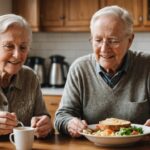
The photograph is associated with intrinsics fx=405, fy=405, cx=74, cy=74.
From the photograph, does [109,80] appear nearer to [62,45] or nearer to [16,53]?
→ [16,53]

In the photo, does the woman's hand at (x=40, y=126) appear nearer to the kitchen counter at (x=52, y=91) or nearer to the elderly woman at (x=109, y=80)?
the elderly woman at (x=109, y=80)

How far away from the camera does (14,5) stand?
4273 millimetres

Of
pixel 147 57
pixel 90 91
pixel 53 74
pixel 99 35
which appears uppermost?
pixel 99 35

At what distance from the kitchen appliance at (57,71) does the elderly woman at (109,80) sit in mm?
2039

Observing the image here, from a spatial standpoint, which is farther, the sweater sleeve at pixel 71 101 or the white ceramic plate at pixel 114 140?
the sweater sleeve at pixel 71 101

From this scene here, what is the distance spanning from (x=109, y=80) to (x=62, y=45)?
242 centimetres

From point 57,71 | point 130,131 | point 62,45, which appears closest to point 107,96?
point 130,131

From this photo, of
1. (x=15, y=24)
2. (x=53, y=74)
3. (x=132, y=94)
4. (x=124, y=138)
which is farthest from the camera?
(x=53, y=74)

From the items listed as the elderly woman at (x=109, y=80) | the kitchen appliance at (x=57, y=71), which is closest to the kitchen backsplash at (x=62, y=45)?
the kitchen appliance at (x=57, y=71)

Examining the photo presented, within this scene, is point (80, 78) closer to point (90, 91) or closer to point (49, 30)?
point (90, 91)

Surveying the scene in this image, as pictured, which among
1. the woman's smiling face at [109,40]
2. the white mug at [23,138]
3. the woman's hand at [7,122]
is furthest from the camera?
the woman's smiling face at [109,40]

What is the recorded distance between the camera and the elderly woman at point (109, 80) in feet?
6.46

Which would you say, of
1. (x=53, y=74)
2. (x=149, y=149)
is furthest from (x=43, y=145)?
(x=53, y=74)

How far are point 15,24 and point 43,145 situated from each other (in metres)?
0.58
